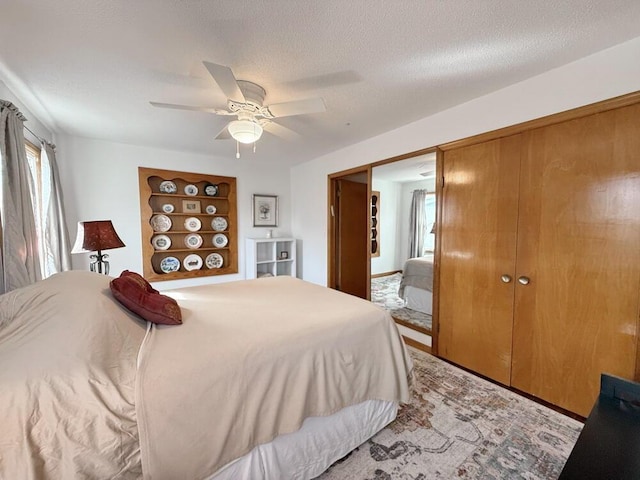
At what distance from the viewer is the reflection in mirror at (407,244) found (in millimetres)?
2844

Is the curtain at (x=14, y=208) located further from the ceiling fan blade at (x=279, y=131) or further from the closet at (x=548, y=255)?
the closet at (x=548, y=255)

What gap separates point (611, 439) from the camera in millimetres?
1001

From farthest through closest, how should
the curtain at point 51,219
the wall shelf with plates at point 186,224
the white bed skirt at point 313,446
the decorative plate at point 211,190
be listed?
the decorative plate at point 211,190 < the wall shelf with plates at point 186,224 < the curtain at point 51,219 < the white bed skirt at point 313,446

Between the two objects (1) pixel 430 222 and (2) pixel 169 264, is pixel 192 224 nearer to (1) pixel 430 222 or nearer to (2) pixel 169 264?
(2) pixel 169 264

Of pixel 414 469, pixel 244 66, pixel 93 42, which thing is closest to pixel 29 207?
pixel 93 42

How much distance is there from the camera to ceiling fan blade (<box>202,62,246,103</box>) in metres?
1.39

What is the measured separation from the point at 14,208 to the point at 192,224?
87.9 inches

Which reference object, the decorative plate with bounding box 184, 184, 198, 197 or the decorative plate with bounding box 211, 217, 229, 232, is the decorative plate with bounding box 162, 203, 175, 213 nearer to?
the decorative plate with bounding box 184, 184, 198, 197

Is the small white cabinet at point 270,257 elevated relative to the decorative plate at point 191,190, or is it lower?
lower

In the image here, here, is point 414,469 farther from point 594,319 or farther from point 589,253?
point 589,253

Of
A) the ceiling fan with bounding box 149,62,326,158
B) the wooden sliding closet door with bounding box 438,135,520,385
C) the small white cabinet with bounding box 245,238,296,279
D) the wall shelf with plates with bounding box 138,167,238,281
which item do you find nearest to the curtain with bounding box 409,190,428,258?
the wooden sliding closet door with bounding box 438,135,520,385

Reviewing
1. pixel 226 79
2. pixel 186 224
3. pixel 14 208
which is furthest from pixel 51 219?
pixel 226 79

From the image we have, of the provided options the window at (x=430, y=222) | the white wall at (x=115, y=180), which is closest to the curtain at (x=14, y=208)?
the white wall at (x=115, y=180)

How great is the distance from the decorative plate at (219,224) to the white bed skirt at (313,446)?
11.2ft
